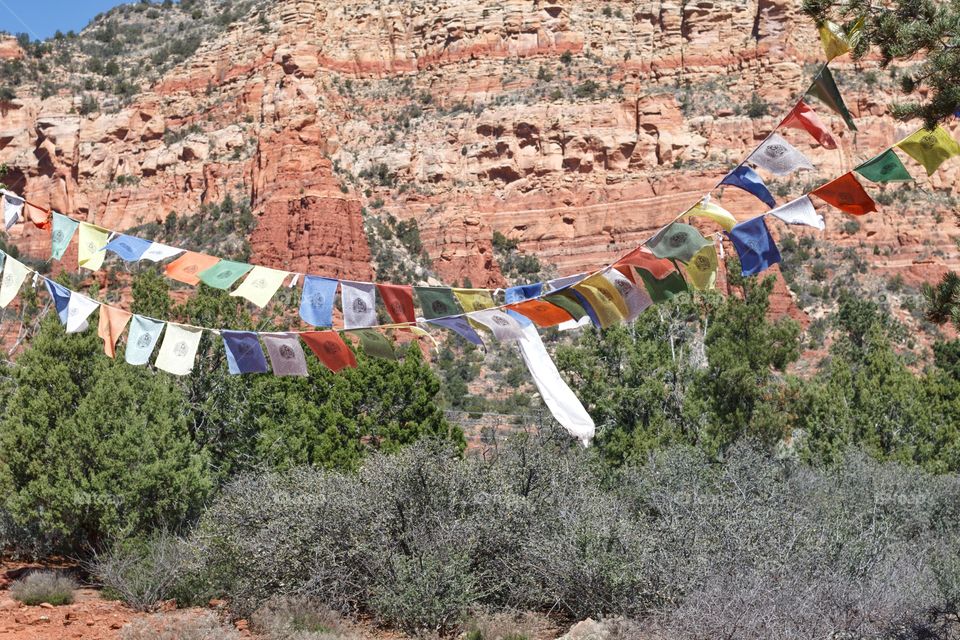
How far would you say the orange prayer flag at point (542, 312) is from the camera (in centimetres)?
1163

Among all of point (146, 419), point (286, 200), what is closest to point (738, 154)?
point (286, 200)

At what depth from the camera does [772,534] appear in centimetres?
1291

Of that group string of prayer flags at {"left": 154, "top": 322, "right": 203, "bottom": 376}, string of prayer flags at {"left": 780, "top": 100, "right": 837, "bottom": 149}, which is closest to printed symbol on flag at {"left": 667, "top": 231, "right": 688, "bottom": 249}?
string of prayer flags at {"left": 780, "top": 100, "right": 837, "bottom": 149}

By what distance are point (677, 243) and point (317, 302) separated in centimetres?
404

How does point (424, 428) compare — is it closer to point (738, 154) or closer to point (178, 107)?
point (738, 154)

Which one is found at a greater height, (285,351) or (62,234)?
(62,234)

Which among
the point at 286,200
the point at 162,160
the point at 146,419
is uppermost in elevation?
the point at 162,160

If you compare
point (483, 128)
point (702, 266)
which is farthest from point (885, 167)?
point (483, 128)

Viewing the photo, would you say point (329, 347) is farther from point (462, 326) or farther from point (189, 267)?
→ point (189, 267)

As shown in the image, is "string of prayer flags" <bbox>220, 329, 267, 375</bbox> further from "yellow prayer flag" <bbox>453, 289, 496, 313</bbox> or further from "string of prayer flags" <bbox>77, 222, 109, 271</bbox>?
"yellow prayer flag" <bbox>453, 289, 496, 313</bbox>

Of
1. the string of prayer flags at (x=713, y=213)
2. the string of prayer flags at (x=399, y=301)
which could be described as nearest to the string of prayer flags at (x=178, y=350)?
the string of prayer flags at (x=399, y=301)

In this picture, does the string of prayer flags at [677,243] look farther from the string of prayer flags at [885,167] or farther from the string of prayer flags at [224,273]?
the string of prayer flags at [224,273]

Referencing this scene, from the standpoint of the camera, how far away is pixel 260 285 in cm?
1210

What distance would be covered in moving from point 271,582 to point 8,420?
644 centimetres
